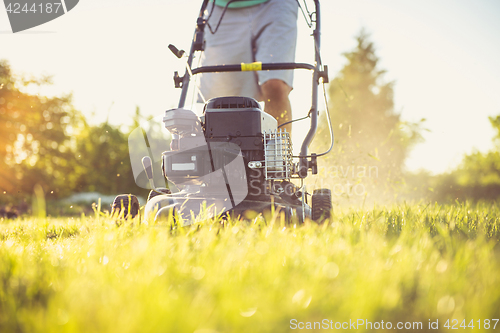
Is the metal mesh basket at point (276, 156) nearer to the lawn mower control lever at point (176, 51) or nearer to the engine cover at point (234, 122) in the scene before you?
the engine cover at point (234, 122)

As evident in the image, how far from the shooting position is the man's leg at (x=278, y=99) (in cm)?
273

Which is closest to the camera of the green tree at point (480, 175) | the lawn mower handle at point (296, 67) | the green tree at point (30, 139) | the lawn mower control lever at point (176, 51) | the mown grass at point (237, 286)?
the mown grass at point (237, 286)

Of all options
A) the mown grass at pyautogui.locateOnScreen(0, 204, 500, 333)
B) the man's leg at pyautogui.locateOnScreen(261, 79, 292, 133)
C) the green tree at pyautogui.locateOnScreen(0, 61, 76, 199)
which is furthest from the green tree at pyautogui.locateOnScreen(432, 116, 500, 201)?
the green tree at pyautogui.locateOnScreen(0, 61, 76, 199)

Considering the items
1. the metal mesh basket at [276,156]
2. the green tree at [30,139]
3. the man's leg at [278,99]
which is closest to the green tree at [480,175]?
the man's leg at [278,99]

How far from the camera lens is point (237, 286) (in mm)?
817

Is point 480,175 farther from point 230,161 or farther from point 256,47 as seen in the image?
point 230,161

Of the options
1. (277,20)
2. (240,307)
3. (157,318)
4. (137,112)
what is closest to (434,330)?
(240,307)

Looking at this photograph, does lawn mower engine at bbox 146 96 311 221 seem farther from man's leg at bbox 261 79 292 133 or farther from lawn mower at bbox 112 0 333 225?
man's leg at bbox 261 79 292 133

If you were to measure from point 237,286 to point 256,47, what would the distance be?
245cm

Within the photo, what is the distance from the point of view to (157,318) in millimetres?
615

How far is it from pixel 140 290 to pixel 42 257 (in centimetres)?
60

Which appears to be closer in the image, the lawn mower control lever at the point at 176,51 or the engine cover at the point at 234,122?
the engine cover at the point at 234,122

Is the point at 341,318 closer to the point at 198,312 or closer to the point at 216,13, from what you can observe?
the point at 198,312

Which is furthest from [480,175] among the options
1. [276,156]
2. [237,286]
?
[237,286]
